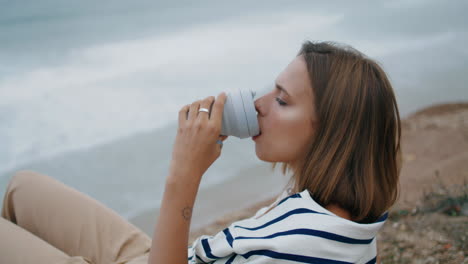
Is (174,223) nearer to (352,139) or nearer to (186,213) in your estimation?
(186,213)

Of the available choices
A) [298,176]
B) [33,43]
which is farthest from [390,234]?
[33,43]

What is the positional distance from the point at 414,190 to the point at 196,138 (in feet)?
8.52

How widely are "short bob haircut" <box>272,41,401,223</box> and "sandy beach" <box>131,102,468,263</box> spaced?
1.19 m

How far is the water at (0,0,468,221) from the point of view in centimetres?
478

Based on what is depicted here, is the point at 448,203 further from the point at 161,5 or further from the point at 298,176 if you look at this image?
the point at 161,5

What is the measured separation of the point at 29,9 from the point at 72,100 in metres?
5.44

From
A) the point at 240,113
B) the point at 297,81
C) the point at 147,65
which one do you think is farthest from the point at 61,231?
the point at 147,65

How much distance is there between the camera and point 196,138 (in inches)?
62.7

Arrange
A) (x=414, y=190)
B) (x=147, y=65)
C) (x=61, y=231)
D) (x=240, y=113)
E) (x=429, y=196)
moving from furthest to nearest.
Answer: (x=147, y=65)
(x=414, y=190)
(x=429, y=196)
(x=61, y=231)
(x=240, y=113)

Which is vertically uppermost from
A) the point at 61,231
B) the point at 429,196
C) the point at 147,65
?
the point at 147,65

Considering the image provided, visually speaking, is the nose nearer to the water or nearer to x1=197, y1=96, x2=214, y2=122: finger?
x1=197, y1=96, x2=214, y2=122: finger

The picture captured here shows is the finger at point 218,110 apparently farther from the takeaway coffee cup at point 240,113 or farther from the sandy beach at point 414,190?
the sandy beach at point 414,190

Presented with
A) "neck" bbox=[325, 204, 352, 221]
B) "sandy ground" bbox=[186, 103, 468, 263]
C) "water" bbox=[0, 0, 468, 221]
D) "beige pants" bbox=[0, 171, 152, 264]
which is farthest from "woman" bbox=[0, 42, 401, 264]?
"water" bbox=[0, 0, 468, 221]

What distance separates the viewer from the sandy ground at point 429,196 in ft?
8.62
